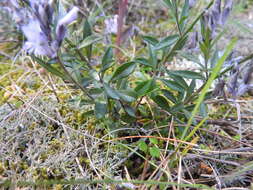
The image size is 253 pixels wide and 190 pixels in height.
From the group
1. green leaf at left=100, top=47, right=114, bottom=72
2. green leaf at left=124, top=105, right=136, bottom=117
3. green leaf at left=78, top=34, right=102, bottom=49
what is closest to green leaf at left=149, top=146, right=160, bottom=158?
green leaf at left=124, top=105, right=136, bottom=117

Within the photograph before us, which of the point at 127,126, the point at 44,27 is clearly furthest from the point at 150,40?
the point at 44,27

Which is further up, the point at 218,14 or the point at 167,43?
the point at 218,14

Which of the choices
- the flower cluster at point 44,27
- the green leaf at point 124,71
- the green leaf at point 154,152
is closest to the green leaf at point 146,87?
the green leaf at point 124,71

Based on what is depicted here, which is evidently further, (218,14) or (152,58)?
(152,58)

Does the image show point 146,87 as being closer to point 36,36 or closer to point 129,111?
point 129,111

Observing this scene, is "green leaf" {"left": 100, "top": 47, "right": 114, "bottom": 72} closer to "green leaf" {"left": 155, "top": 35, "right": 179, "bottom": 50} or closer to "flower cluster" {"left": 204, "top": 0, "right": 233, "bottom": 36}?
"green leaf" {"left": 155, "top": 35, "right": 179, "bottom": 50}

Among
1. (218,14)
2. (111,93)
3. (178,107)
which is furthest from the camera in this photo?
(178,107)

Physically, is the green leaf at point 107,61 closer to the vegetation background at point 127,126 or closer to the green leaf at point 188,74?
the vegetation background at point 127,126

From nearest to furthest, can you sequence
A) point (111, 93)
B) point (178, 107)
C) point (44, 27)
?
point (44, 27), point (111, 93), point (178, 107)
